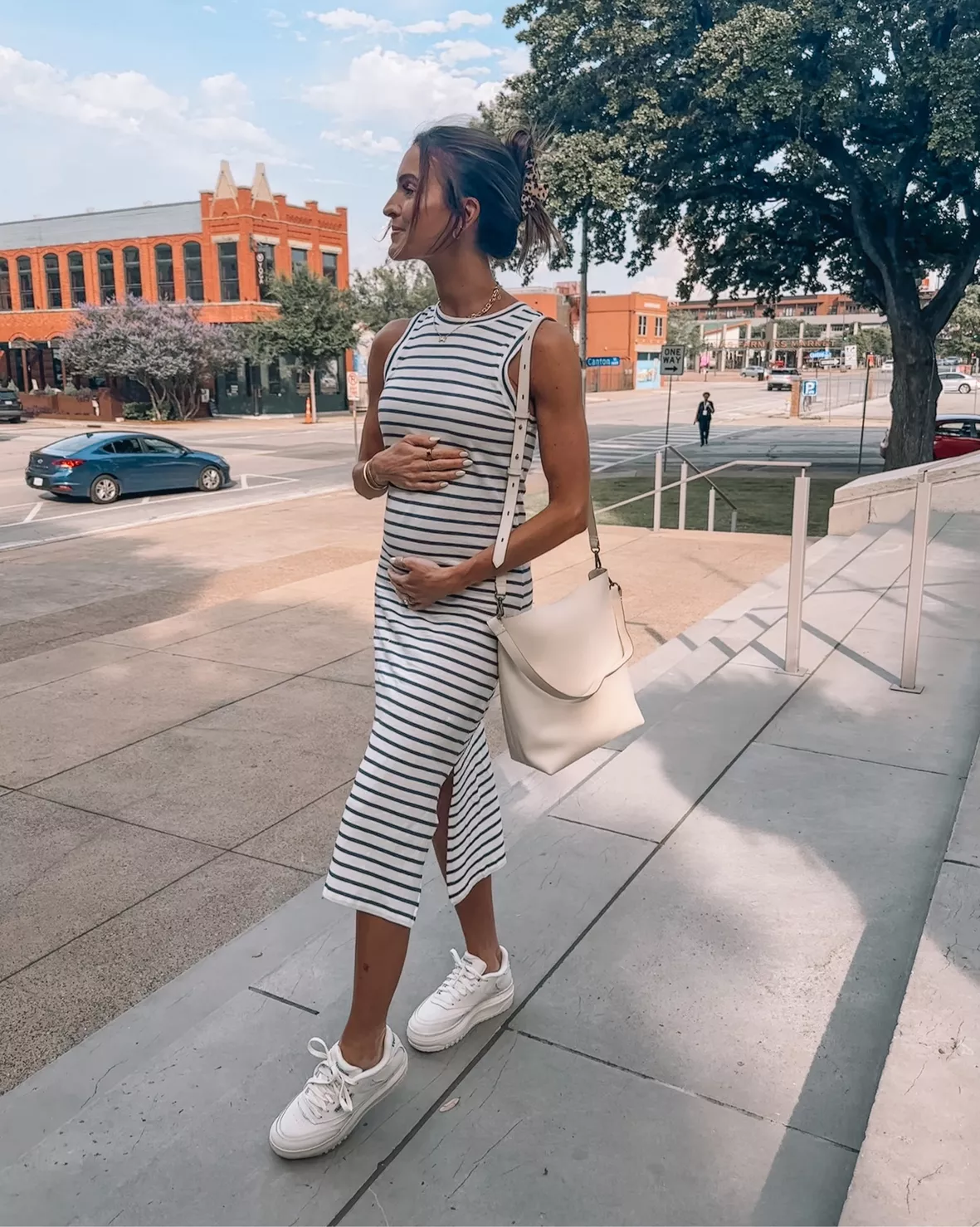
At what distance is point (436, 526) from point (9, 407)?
45.6 m

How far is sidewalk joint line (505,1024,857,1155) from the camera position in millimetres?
2205

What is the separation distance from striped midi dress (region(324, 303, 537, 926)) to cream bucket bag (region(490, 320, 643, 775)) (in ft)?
0.11

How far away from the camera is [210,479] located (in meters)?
20.2

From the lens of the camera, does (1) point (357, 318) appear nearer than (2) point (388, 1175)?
No

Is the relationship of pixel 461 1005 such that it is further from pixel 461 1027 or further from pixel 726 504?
pixel 726 504

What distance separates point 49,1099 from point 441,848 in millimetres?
1165

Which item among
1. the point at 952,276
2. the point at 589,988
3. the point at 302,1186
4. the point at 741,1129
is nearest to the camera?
the point at 302,1186

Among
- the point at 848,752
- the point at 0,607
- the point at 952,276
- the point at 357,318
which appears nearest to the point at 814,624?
the point at 848,752

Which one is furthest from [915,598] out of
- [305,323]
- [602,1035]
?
[305,323]

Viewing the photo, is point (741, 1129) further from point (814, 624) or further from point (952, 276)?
point (952, 276)

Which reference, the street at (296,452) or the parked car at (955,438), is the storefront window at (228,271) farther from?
the parked car at (955,438)

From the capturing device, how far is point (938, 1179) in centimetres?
187

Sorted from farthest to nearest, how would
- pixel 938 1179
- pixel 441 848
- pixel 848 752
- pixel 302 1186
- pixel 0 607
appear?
pixel 0 607 → pixel 848 752 → pixel 441 848 → pixel 302 1186 → pixel 938 1179

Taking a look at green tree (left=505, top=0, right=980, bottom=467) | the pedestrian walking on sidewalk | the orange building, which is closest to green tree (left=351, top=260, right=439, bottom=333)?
the orange building
